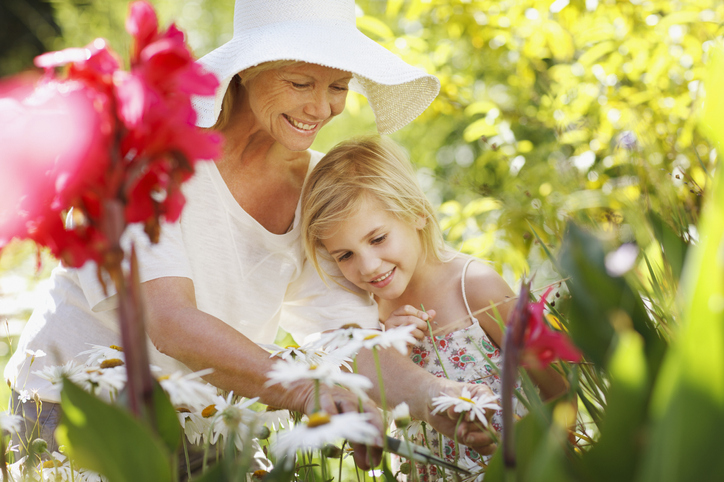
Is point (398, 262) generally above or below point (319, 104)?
below

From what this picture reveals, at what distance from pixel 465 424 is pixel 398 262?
2.72 ft

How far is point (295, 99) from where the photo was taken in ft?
4.57

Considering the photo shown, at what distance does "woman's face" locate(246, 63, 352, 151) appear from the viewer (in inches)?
54.6

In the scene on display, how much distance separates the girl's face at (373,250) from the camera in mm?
1575

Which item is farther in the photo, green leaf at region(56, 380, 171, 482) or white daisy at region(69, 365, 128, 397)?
white daisy at region(69, 365, 128, 397)

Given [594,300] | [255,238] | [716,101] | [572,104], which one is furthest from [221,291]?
[572,104]

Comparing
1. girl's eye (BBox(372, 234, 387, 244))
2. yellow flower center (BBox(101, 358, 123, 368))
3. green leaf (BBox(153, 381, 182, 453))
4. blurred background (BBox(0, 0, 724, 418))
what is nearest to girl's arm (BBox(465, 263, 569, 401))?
blurred background (BBox(0, 0, 724, 418))

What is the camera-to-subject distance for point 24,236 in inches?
17.0

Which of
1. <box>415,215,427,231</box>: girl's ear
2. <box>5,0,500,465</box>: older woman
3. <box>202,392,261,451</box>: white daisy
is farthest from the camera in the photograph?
<box>415,215,427,231</box>: girl's ear

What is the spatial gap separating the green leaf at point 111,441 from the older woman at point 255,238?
449mm

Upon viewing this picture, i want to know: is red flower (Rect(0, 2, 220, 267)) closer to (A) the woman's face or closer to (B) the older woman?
(B) the older woman

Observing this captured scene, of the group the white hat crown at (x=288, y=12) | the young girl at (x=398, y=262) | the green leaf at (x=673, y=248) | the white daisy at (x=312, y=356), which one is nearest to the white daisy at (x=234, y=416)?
the white daisy at (x=312, y=356)

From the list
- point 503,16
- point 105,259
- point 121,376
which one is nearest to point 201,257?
point 121,376

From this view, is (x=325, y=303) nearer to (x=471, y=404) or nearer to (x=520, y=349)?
(x=471, y=404)
